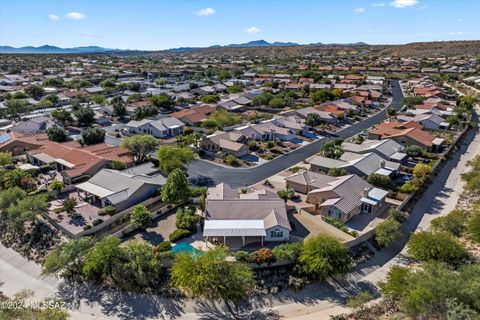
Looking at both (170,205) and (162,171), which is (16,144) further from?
(170,205)

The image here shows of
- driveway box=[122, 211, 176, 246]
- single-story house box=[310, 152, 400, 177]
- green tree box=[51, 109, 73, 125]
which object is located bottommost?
driveway box=[122, 211, 176, 246]

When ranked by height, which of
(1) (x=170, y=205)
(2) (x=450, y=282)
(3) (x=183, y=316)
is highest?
(2) (x=450, y=282)

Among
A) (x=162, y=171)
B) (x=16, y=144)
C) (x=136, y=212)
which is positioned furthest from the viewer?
(x=16, y=144)

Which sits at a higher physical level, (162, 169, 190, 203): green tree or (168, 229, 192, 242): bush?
(162, 169, 190, 203): green tree

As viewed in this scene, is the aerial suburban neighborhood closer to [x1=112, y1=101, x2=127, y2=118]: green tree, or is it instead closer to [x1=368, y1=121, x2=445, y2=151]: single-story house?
[x1=368, y1=121, x2=445, y2=151]: single-story house

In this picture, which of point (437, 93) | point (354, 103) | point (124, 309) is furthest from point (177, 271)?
point (437, 93)

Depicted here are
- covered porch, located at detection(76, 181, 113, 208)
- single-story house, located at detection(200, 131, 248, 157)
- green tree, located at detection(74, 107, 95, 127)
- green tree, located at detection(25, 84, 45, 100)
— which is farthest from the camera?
green tree, located at detection(25, 84, 45, 100)

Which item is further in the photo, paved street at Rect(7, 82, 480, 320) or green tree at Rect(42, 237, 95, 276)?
green tree at Rect(42, 237, 95, 276)

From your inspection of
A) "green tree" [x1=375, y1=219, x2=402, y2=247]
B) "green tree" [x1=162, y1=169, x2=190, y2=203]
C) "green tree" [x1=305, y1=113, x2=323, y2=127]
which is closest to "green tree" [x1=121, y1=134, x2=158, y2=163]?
"green tree" [x1=162, y1=169, x2=190, y2=203]
